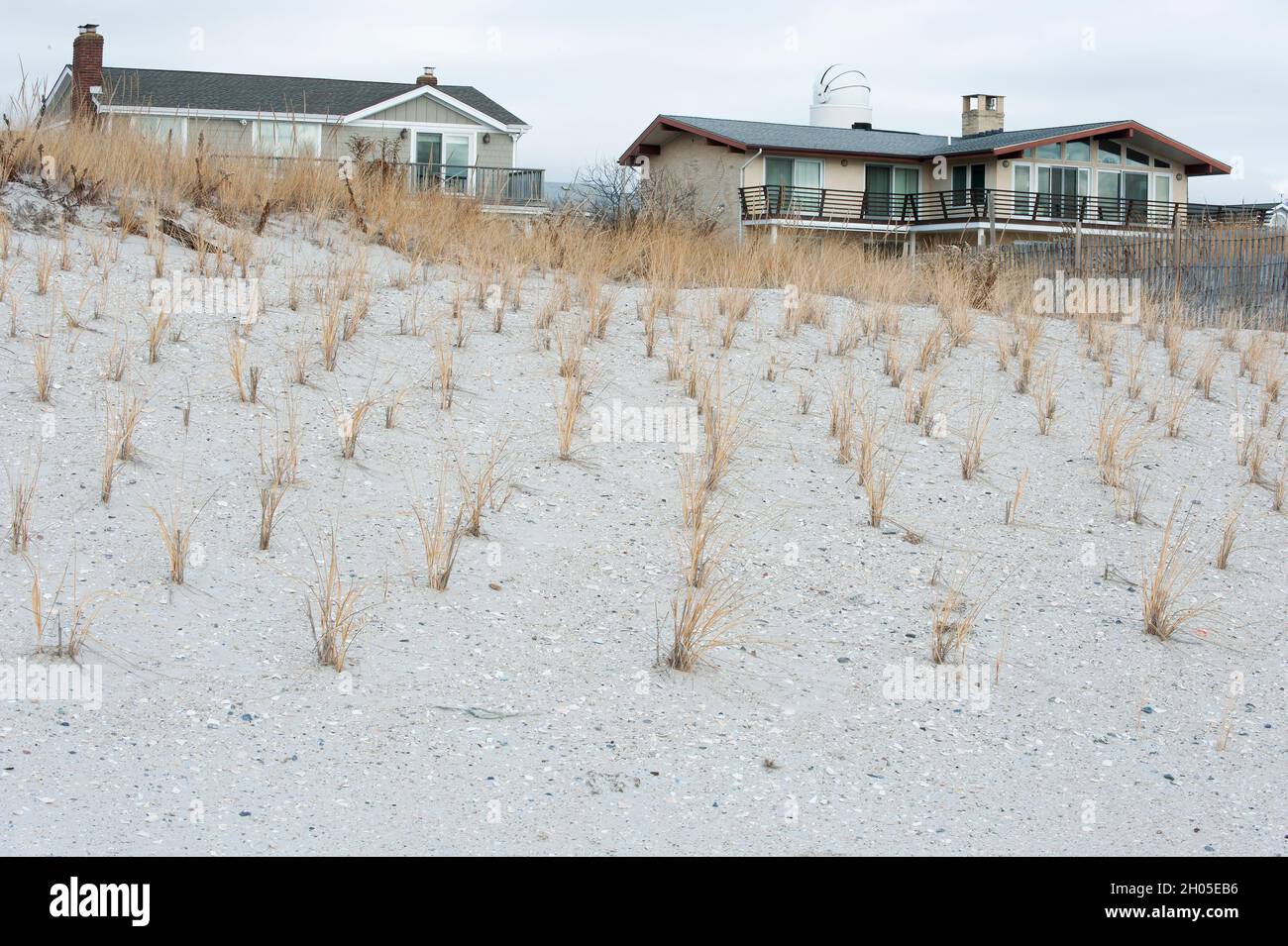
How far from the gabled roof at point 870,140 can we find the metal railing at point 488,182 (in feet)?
22.7

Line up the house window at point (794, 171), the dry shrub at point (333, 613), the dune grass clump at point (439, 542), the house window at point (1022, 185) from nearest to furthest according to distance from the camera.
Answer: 1. the dry shrub at point (333, 613)
2. the dune grass clump at point (439, 542)
3. the house window at point (794, 171)
4. the house window at point (1022, 185)

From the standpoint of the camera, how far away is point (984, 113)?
37.3m

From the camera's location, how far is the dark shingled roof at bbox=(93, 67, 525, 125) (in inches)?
1185

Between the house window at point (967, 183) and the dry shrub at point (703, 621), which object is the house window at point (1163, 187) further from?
the dry shrub at point (703, 621)

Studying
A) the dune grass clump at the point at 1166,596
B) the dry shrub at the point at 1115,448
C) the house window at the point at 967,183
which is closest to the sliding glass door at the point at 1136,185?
the house window at the point at 967,183

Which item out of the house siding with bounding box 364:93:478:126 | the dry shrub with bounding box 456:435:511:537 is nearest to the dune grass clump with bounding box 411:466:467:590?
the dry shrub with bounding box 456:435:511:537

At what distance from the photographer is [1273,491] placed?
23.5ft

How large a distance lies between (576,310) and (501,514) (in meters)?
3.58

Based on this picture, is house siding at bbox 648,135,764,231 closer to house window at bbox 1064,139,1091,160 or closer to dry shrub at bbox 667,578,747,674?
house window at bbox 1064,139,1091,160

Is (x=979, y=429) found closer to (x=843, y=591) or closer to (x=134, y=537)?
(x=843, y=591)

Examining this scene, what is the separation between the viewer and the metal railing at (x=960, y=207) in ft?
106
